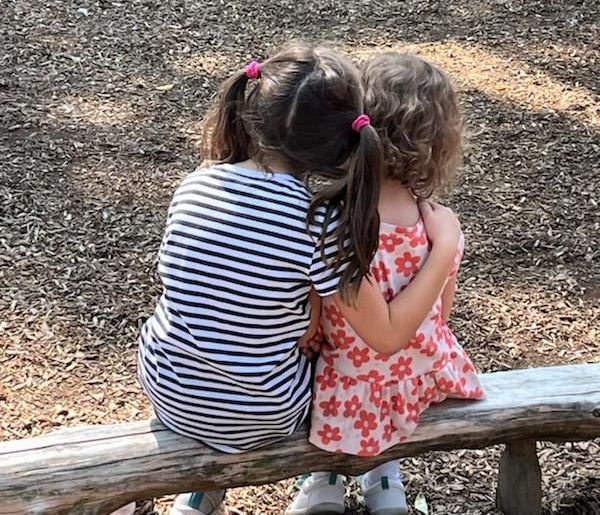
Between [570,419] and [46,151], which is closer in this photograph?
[570,419]

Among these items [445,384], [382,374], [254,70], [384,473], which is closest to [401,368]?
[382,374]

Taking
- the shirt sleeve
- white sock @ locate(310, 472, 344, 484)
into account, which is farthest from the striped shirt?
white sock @ locate(310, 472, 344, 484)

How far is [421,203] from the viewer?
2.25 m

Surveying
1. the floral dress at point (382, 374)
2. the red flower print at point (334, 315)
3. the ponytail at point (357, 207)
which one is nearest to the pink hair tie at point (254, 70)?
the ponytail at point (357, 207)

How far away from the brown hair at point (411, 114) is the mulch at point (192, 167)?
1085 millimetres

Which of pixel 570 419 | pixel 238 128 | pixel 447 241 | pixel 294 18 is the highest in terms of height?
pixel 238 128

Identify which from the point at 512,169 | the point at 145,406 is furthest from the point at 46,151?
the point at 512,169

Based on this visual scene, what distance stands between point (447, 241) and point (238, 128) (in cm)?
53

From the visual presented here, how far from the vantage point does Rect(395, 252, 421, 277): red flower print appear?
2195mm

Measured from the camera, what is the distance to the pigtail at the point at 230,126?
2.18 m

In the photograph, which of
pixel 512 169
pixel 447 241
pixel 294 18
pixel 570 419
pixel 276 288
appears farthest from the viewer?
pixel 294 18

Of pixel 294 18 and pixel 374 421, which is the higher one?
pixel 374 421

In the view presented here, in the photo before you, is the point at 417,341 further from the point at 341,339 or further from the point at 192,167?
the point at 192,167

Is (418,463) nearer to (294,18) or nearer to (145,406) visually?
(145,406)
